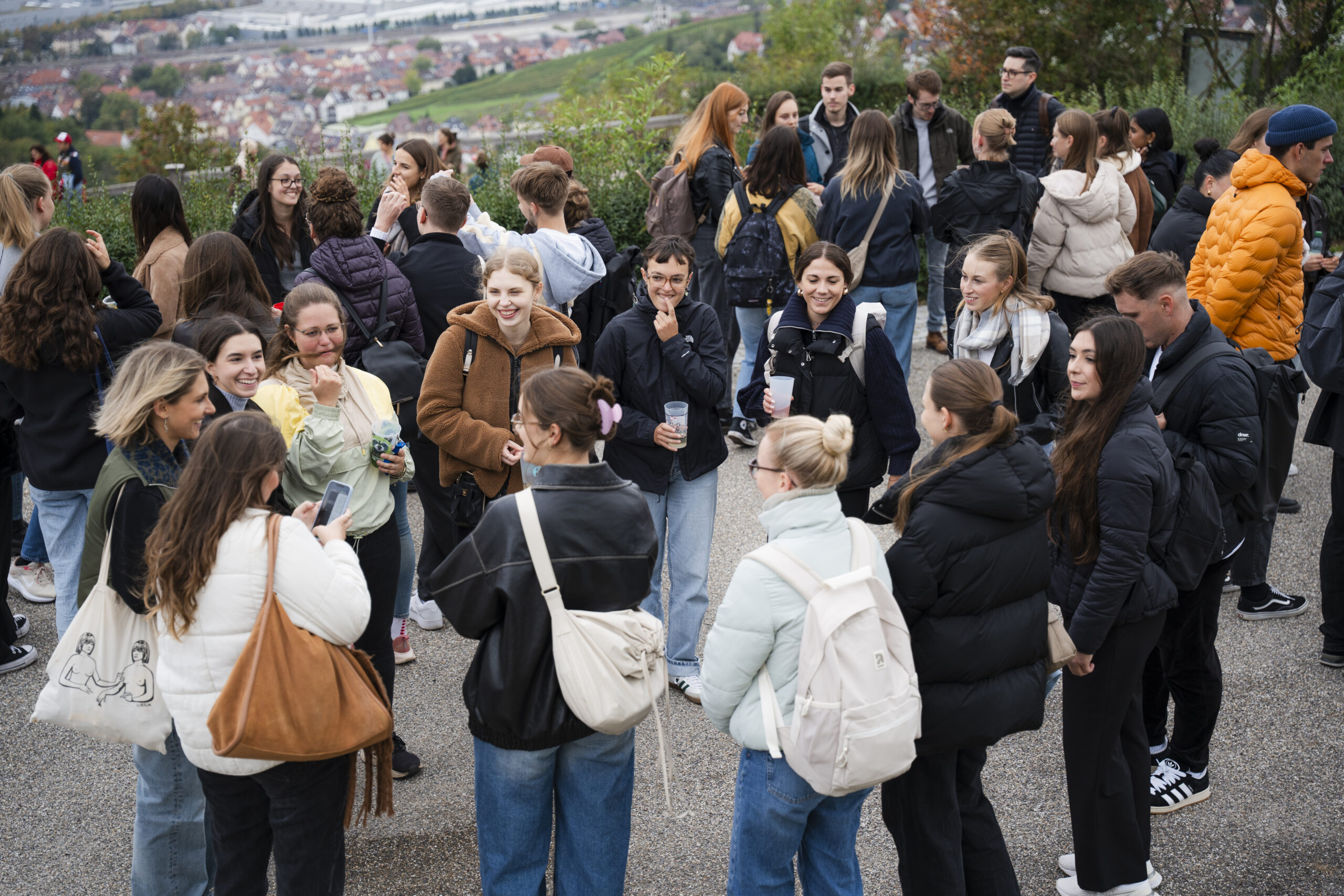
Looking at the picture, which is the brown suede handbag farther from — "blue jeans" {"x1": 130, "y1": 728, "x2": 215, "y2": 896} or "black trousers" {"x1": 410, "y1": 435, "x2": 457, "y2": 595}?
"black trousers" {"x1": 410, "y1": 435, "x2": 457, "y2": 595}

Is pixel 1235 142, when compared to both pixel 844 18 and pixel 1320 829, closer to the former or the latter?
pixel 1320 829

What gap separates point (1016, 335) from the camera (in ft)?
14.7

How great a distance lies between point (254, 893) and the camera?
2896 millimetres

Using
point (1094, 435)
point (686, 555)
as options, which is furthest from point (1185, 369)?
point (686, 555)

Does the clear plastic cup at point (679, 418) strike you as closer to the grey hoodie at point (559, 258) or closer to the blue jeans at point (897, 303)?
the grey hoodie at point (559, 258)

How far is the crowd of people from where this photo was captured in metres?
2.69

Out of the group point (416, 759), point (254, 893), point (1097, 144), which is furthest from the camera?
point (1097, 144)

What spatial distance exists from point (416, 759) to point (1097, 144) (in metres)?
5.65

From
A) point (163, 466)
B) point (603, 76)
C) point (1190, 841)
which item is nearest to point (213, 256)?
point (163, 466)

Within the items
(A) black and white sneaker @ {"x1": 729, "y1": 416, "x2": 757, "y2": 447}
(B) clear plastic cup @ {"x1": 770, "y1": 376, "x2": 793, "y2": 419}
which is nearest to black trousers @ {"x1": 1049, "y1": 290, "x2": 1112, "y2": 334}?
(A) black and white sneaker @ {"x1": 729, "y1": 416, "x2": 757, "y2": 447}

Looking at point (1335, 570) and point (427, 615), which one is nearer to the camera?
point (1335, 570)

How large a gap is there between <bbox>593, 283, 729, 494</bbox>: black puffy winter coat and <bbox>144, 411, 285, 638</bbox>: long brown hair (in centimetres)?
187

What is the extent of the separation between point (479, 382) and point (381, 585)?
0.91 meters

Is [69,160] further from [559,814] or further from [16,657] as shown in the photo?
[559,814]
